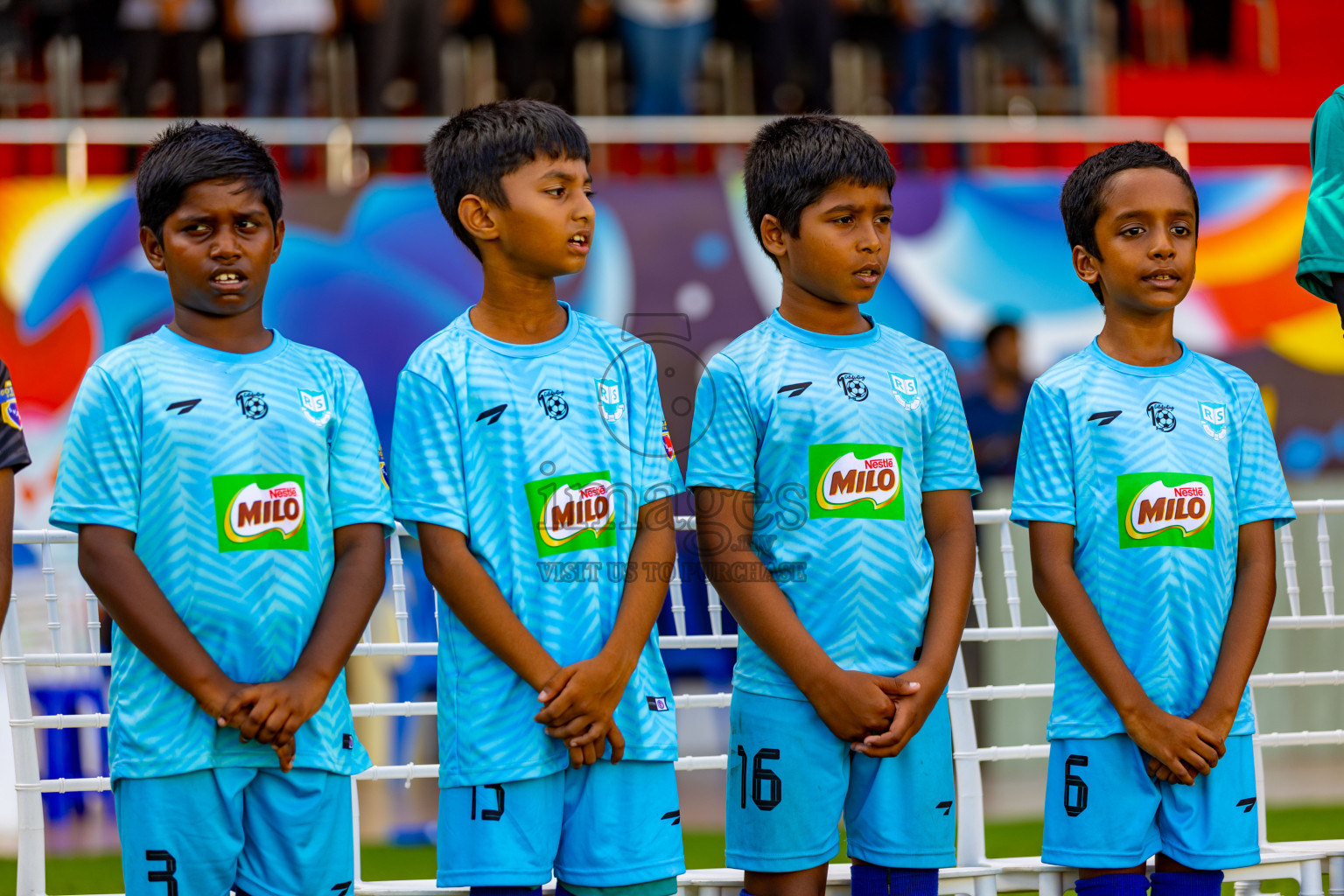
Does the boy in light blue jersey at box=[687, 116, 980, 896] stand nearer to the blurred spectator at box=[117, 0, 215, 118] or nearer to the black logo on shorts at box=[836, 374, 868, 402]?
the black logo on shorts at box=[836, 374, 868, 402]

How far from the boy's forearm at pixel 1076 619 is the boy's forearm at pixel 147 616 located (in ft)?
4.83

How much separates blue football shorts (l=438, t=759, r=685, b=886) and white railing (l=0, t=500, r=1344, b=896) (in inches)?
19.7

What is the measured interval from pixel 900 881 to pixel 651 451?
0.88 meters

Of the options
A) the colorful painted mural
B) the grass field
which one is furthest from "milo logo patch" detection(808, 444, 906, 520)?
the colorful painted mural

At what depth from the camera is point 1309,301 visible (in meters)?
6.56

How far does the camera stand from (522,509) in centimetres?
241

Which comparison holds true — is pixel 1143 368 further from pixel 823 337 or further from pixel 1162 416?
pixel 823 337

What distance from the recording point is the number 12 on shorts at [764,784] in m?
2.51

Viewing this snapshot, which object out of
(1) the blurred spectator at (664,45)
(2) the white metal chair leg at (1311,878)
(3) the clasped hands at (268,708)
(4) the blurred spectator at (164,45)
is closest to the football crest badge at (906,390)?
(3) the clasped hands at (268,708)

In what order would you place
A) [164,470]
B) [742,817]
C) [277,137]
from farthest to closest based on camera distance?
[277,137]
[742,817]
[164,470]

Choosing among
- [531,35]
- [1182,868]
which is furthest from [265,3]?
[1182,868]

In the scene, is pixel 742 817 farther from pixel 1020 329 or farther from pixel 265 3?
pixel 265 3

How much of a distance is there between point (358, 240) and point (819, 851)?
4347 mm

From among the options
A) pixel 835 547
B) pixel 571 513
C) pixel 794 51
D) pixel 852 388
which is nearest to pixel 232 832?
pixel 571 513
